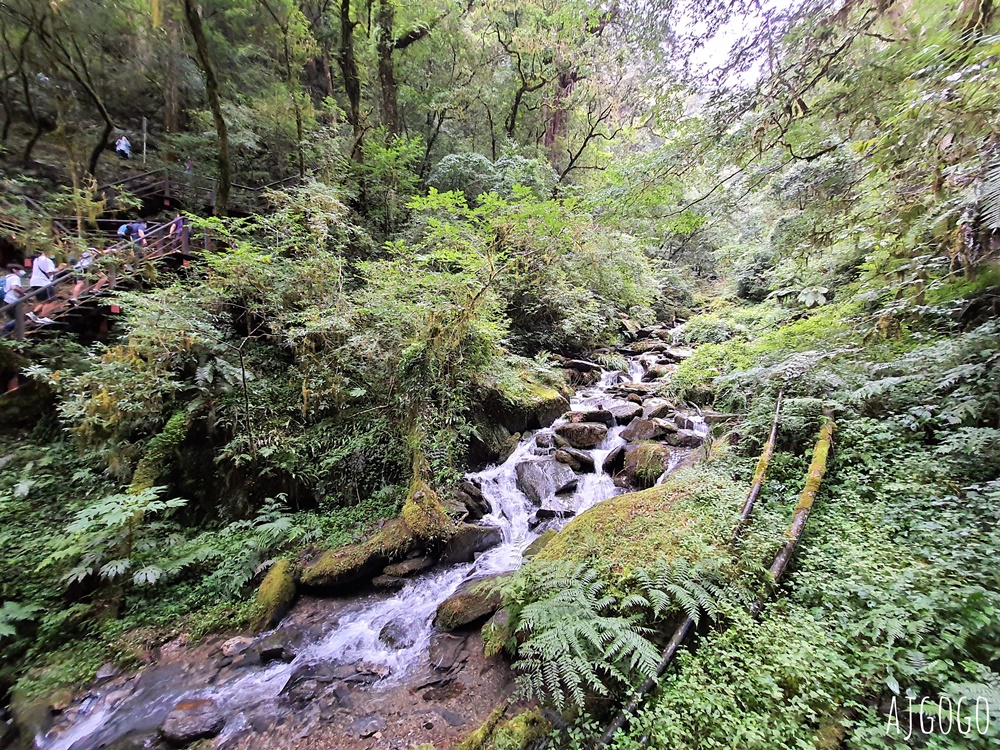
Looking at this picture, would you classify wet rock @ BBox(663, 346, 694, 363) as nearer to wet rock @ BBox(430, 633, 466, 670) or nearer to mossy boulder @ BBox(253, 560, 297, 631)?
wet rock @ BBox(430, 633, 466, 670)

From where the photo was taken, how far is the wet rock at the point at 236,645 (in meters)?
5.01

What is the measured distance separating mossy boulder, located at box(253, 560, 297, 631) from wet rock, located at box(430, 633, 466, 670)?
85.1 inches

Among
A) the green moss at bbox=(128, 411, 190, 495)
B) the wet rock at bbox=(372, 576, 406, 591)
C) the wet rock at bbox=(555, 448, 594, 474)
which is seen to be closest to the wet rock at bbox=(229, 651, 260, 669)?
the wet rock at bbox=(372, 576, 406, 591)

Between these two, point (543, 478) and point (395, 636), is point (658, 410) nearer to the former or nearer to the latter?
point (543, 478)

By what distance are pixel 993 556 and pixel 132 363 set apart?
32.4 feet

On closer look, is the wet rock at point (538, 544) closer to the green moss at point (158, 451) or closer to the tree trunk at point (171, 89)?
the green moss at point (158, 451)

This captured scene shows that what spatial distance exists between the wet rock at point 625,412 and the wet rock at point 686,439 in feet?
4.33

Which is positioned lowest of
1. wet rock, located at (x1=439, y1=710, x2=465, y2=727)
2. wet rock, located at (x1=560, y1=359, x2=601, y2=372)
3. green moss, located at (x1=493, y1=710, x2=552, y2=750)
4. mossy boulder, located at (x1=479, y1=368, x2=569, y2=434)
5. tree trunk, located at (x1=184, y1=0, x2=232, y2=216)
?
wet rock, located at (x1=439, y1=710, x2=465, y2=727)

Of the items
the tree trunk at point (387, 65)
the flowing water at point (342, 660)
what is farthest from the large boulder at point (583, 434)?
the tree trunk at point (387, 65)

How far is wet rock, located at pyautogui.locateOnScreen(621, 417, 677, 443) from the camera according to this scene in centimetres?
852

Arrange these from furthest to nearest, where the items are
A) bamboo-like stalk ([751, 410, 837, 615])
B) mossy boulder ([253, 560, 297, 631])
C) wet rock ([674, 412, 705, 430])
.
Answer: wet rock ([674, 412, 705, 430]) → mossy boulder ([253, 560, 297, 631]) → bamboo-like stalk ([751, 410, 837, 615])

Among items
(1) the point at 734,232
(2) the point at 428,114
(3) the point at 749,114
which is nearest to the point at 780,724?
(3) the point at 749,114

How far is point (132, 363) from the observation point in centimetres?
643

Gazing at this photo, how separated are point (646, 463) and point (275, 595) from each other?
6.12 metres
